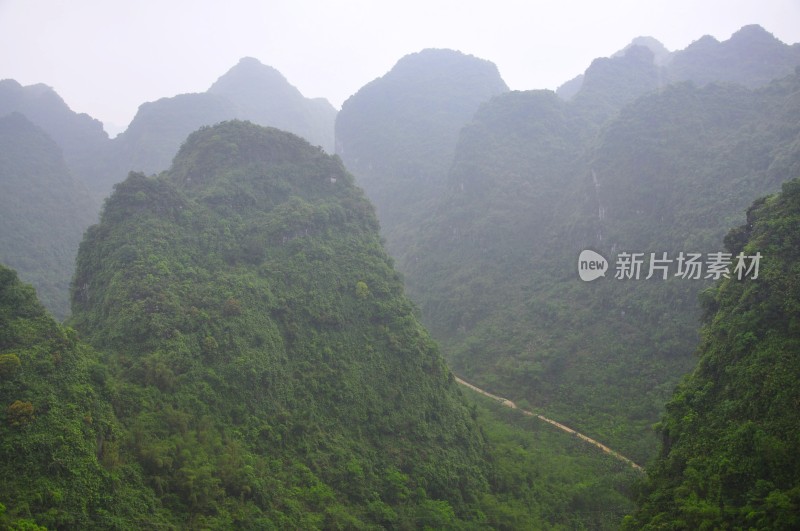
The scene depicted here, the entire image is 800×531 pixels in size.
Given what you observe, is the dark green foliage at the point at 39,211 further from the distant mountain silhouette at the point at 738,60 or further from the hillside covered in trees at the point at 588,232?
the distant mountain silhouette at the point at 738,60

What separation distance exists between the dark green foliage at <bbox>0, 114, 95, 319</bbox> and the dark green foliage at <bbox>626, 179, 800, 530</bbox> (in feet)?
128

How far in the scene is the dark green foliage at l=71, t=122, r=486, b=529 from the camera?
14.2 m

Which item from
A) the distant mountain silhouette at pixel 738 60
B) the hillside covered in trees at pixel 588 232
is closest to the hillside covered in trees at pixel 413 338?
the hillside covered in trees at pixel 588 232

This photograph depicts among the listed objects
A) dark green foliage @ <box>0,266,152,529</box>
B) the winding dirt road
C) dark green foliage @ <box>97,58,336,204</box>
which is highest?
dark green foliage @ <box>97,58,336,204</box>

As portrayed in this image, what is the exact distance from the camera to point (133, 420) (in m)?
13.8

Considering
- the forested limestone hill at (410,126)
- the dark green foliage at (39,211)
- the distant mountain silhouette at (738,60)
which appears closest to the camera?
the dark green foliage at (39,211)

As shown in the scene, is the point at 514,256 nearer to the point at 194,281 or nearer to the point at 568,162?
the point at 568,162

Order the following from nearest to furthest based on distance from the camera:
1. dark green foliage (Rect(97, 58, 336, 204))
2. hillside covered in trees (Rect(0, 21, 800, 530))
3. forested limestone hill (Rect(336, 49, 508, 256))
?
hillside covered in trees (Rect(0, 21, 800, 530)), forested limestone hill (Rect(336, 49, 508, 256)), dark green foliage (Rect(97, 58, 336, 204))

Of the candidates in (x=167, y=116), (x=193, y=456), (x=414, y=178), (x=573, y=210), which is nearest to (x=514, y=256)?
(x=573, y=210)

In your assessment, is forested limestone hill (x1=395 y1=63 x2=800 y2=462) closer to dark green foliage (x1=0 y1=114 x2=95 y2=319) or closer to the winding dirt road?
the winding dirt road

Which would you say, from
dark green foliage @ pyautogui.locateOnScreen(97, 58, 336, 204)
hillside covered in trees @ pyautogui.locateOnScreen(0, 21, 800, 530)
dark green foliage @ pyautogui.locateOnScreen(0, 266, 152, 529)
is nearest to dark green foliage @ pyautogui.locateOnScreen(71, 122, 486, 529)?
hillside covered in trees @ pyautogui.locateOnScreen(0, 21, 800, 530)

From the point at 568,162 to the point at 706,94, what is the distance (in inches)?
524

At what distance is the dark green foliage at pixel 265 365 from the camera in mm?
14242

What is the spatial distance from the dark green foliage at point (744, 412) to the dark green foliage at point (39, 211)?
39004 mm
